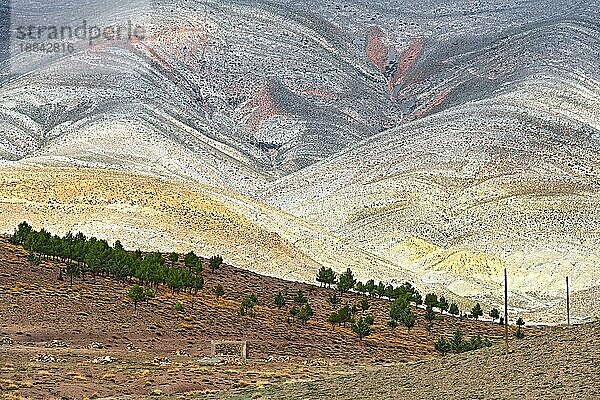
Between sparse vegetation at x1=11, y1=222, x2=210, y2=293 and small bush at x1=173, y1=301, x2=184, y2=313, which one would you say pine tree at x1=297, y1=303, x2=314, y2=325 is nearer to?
small bush at x1=173, y1=301, x2=184, y2=313

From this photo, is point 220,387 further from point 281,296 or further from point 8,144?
point 8,144

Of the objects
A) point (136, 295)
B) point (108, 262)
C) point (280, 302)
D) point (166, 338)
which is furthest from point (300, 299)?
point (166, 338)

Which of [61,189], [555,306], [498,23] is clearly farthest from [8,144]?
[498,23]

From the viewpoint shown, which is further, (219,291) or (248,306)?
(219,291)


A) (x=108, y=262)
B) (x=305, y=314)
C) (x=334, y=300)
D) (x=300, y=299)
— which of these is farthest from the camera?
(x=334, y=300)

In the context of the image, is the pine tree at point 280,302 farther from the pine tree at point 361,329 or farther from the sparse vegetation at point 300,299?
the pine tree at point 361,329

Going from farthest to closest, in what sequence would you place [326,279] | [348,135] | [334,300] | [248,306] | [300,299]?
[348,135], [326,279], [334,300], [300,299], [248,306]

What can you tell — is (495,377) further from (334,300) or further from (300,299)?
(334,300)
